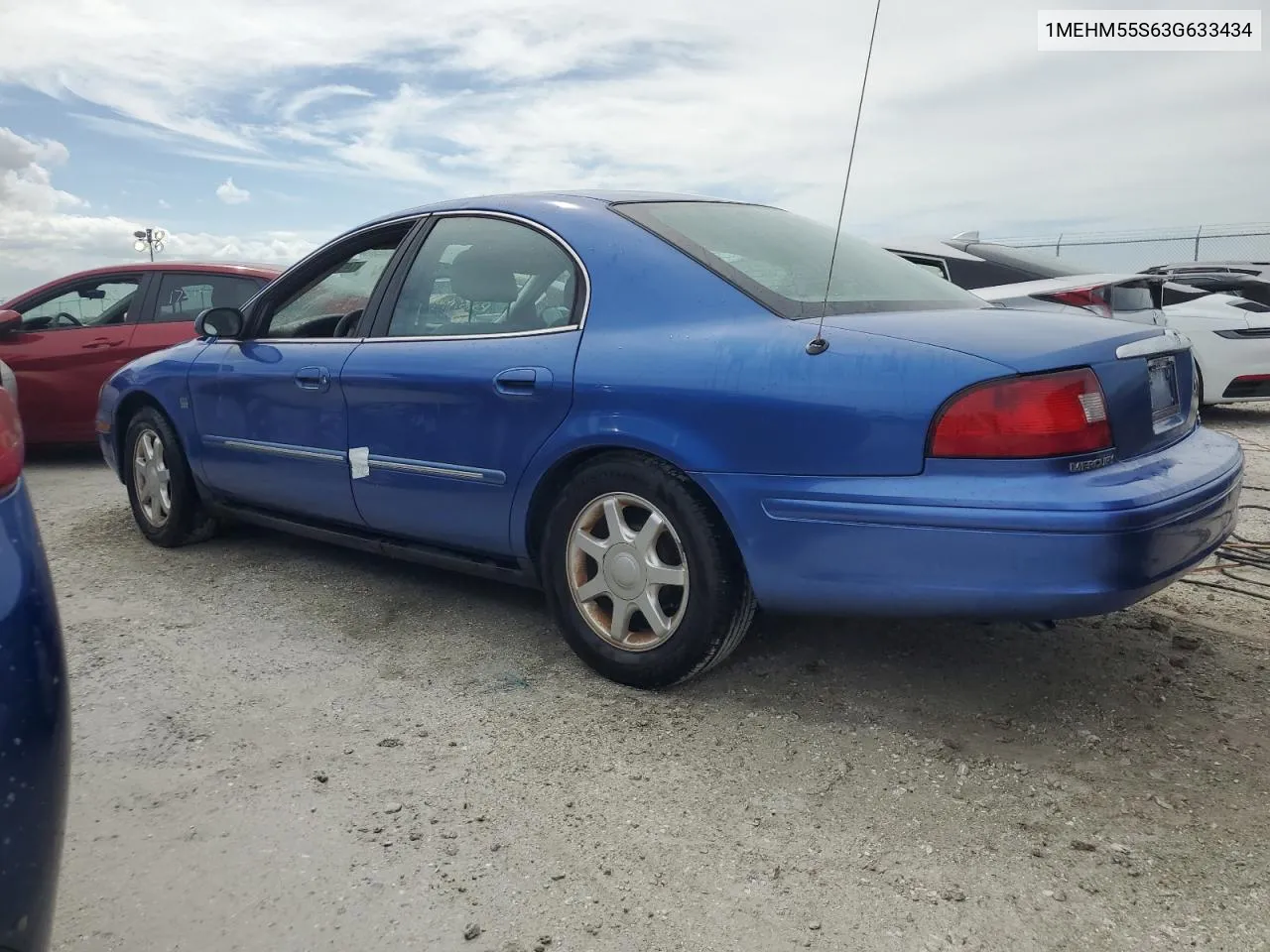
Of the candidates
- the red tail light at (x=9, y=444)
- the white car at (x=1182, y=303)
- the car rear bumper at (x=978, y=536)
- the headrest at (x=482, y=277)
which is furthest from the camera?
the white car at (x=1182, y=303)

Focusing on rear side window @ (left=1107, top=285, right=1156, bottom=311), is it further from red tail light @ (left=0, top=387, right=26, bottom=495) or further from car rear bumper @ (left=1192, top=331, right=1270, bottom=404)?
red tail light @ (left=0, top=387, right=26, bottom=495)

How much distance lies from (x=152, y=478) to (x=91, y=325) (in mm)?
3355

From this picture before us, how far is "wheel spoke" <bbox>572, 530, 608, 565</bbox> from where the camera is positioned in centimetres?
316

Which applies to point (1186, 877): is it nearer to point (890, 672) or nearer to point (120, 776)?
point (890, 672)

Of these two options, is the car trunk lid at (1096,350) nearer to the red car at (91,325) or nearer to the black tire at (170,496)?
the black tire at (170,496)

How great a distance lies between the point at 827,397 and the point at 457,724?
133cm

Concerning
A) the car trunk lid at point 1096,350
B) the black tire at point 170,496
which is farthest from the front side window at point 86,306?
the car trunk lid at point 1096,350

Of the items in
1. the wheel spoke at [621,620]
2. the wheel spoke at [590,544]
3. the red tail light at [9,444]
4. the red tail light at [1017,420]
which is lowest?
Result: the wheel spoke at [621,620]

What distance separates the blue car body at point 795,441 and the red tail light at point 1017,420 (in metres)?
0.03

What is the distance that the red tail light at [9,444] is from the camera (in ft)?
4.98

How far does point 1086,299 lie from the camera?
715cm

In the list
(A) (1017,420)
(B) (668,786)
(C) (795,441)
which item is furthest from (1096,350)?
(B) (668,786)

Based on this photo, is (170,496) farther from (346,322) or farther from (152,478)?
(346,322)

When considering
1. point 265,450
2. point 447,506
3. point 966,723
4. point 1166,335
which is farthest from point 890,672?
point 265,450
